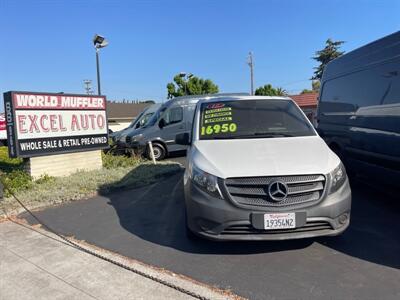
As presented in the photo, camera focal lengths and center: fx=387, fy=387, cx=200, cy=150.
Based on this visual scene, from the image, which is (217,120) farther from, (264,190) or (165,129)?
(165,129)

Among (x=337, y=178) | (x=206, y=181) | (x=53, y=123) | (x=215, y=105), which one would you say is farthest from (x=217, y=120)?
(x=53, y=123)

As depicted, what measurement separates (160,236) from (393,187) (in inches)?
138

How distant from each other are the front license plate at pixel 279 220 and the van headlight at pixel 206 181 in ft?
1.79

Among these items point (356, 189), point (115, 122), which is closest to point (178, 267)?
point (356, 189)

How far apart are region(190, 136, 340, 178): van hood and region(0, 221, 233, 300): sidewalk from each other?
49.5 inches

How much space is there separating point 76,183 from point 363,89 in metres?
5.83

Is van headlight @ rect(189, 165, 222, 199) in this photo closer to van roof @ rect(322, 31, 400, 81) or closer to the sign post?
van roof @ rect(322, 31, 400, 81)

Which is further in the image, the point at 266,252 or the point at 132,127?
the point at 132,127

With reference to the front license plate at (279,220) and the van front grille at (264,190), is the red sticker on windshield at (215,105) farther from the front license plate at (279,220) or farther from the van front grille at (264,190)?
the front license plate at (279,220)

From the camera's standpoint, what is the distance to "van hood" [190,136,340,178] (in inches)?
161

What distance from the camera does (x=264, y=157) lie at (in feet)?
14.3

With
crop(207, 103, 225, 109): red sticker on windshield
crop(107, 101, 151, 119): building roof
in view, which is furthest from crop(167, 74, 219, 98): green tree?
crop(207, 103, 225, 109): red sticker on windshield

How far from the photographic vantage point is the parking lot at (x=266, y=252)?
3.59 meters

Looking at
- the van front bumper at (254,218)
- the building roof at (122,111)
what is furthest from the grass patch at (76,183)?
the building roof at (122,111)
